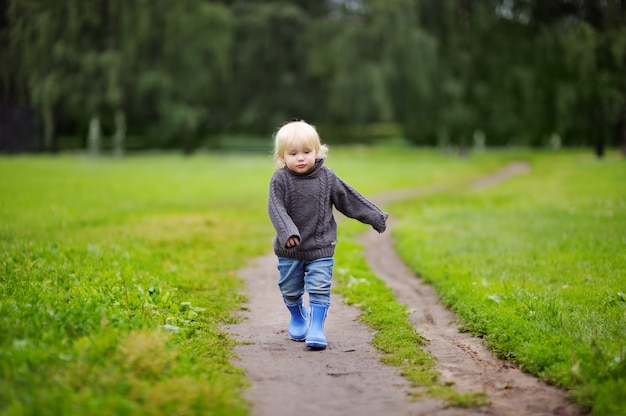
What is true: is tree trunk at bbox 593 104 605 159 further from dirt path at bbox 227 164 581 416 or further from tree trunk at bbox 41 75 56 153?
tree trunk at bbox 41 75 56 153

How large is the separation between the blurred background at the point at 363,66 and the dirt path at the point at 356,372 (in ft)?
82.6

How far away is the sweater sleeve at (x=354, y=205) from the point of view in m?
5.71

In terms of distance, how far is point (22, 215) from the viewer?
12109mm

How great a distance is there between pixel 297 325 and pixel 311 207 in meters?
1.02

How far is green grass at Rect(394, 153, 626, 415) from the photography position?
177 inches

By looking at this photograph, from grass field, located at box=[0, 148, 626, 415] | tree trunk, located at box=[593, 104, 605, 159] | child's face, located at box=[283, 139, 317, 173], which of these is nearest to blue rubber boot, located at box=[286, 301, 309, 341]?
grass field, located at box=[0, 148, 626, 415]

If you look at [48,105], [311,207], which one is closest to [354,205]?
[311,207]

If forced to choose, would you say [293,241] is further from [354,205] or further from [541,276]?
[541,276]

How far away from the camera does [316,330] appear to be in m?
5.41

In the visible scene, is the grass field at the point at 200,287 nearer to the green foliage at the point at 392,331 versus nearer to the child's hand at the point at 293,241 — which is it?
the green foliage at the point at 392,331

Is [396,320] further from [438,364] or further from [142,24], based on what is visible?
[142,24]

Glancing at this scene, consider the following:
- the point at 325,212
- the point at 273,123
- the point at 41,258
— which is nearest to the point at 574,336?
the point at 325,212

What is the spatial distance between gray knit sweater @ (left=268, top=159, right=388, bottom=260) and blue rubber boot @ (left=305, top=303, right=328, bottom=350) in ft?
1.39

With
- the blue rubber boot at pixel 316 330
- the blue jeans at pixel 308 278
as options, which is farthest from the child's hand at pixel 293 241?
the blue rubber boot at pixel 316 330
